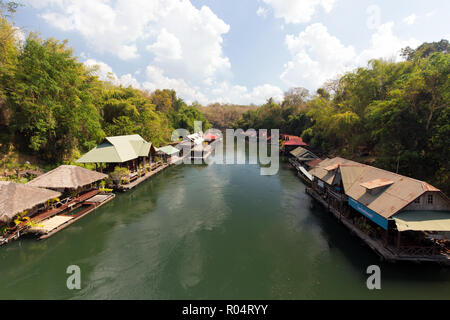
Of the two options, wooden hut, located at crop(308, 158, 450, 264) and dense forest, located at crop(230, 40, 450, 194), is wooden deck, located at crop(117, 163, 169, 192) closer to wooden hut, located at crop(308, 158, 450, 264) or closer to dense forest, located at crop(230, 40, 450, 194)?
wooden hut, located at crop(308, 158, 450, 264)

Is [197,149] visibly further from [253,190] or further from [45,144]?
[45,144]

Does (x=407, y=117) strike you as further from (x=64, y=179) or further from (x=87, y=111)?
(x=87, y=111)

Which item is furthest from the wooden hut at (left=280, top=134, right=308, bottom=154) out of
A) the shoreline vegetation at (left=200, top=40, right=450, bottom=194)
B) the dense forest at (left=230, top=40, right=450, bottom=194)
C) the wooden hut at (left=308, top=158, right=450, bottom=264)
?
the wooden hut at (left=308, top=158, right=450, bottom=264)

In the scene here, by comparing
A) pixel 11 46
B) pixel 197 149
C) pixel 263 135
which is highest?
pixel 11 46

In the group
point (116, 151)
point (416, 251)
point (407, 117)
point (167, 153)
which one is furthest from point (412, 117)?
point (167, 153)

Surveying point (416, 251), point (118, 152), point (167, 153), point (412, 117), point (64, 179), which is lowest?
point (416, 251)
